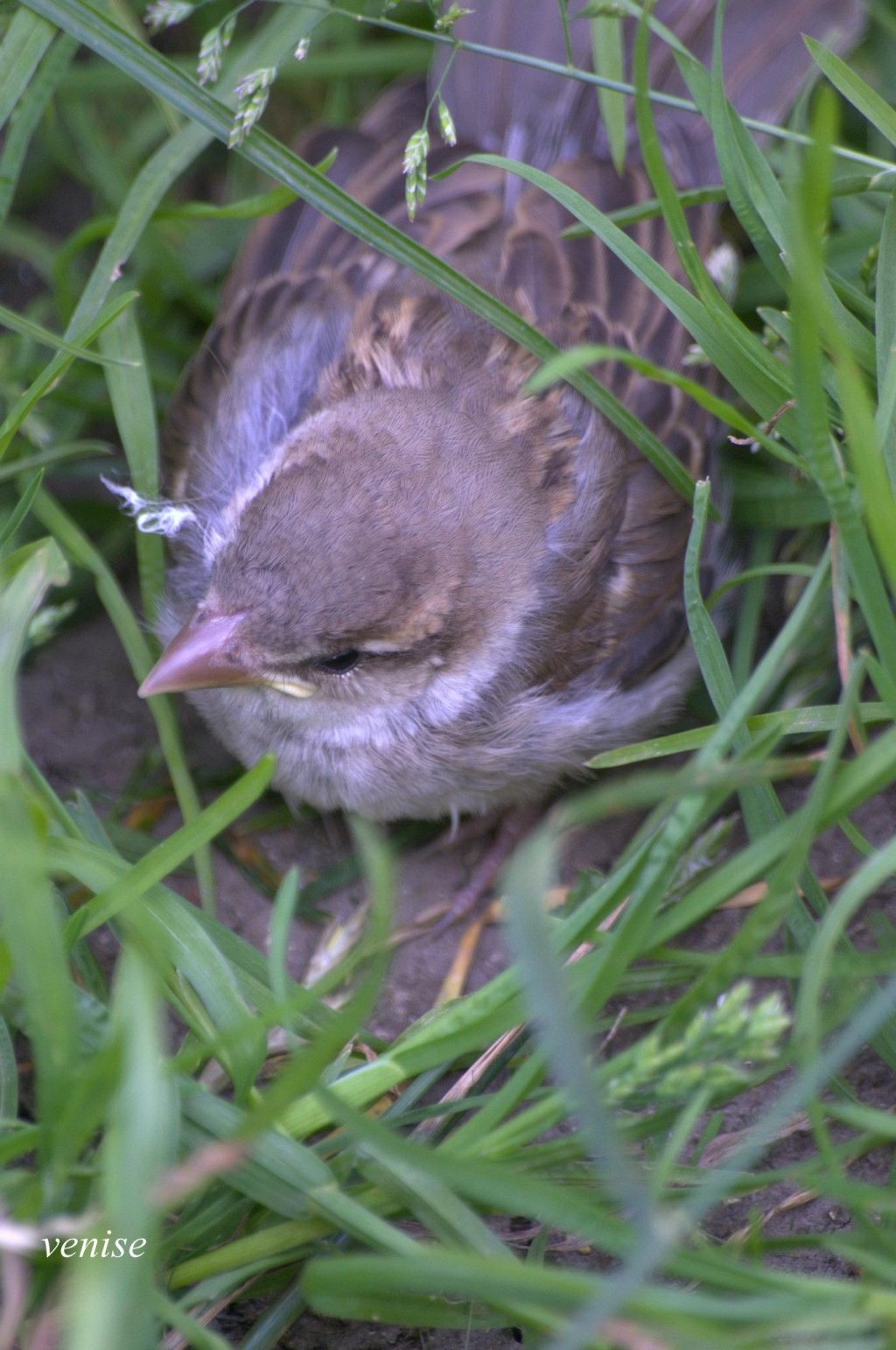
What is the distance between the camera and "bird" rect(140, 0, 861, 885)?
2.73 m

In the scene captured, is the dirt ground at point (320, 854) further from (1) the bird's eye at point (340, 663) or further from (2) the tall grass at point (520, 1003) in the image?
(1) the bird's eye at point (340, 663)

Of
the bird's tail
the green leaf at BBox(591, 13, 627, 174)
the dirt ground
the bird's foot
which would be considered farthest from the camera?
the bird's tail

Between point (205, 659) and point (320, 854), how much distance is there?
1.05 metres

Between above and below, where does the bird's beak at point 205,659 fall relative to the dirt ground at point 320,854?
above

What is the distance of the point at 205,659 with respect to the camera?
8.88 ft

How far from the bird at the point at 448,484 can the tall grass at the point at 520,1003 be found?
22 cm

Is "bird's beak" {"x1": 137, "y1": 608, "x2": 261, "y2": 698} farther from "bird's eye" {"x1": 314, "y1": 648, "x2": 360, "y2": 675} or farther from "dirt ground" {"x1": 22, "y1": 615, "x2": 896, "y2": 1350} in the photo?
"dirt ground" {"x1": 22, "y1": 615, "x2": 896, "y2": 1350}

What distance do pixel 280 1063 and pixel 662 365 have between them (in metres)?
2.01

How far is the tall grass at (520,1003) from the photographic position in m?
1.76

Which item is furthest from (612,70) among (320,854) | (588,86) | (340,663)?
(320,854)

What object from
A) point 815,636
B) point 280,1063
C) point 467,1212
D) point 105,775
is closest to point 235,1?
point 105,775

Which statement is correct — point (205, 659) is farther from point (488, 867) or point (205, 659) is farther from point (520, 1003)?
point (488, 867)

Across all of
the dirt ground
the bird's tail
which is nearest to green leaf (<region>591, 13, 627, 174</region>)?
the bird's tail

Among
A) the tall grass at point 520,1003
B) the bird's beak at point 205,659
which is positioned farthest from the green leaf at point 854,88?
the bird's beak at point 205,659
